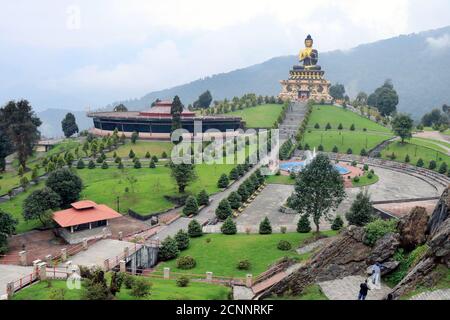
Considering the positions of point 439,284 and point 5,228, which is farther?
point 5,228

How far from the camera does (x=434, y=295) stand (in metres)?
19.9

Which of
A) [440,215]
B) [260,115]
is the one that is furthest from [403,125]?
[440,215]

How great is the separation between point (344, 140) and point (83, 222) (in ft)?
192

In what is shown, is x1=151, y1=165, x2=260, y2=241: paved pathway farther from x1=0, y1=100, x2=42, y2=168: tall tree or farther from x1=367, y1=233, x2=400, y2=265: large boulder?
x1=0, y1=100, x2=42, y2=168: tall tree

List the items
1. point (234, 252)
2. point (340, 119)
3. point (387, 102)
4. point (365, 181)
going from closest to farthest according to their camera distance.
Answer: point (234, 252)
point (365, 181)
point (340, 119)
point (387, 102)

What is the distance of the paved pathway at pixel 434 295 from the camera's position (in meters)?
19.7

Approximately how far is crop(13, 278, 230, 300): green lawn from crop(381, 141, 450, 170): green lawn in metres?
51.5

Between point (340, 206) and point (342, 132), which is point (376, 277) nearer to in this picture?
point (340, 206)

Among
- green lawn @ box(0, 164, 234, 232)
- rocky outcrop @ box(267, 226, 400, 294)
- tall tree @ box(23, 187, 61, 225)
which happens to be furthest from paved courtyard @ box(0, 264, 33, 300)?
rocky outcrop @ box(267, 226, 400, 294)

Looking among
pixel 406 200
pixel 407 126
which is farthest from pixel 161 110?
pixel 406 200

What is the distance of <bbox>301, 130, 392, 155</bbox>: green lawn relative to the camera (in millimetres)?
80688

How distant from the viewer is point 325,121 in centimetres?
10125

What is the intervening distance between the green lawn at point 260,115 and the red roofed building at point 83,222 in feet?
198

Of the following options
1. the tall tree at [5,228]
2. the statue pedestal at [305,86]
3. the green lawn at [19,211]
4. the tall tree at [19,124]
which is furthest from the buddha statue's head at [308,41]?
the tall tree at [5,228]
